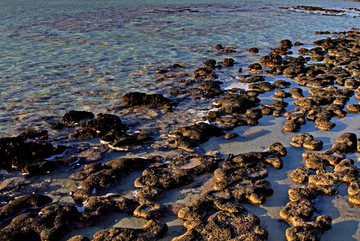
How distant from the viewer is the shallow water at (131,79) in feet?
18.9

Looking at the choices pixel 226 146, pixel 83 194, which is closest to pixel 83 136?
pixel 83 194

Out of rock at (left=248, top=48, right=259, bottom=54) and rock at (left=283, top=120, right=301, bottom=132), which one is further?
rock at (left=248, top=48, right=259, bottom=54)

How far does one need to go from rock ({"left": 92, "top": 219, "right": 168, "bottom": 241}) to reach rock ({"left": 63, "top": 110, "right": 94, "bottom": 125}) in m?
4.92

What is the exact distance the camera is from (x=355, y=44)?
20.0 meters

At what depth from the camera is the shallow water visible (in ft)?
18.9

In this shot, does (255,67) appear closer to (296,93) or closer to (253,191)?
(296,93)

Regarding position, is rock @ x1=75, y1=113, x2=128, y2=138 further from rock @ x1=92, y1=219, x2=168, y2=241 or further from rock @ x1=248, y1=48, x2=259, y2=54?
rock @ x1=248, y1=48, x2=259, y2=54

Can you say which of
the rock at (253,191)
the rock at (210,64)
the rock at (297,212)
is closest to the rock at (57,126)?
the rock at (253,191)

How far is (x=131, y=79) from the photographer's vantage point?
1335 centimetres

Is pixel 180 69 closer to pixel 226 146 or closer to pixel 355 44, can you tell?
pixel 226 146

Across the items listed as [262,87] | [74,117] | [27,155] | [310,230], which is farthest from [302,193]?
[262,87]

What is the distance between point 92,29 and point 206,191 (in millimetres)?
22775

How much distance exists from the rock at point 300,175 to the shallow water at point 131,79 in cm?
17

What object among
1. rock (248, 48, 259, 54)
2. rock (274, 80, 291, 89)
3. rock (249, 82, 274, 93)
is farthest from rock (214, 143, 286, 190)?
rock (248, 48, 259, 54)
